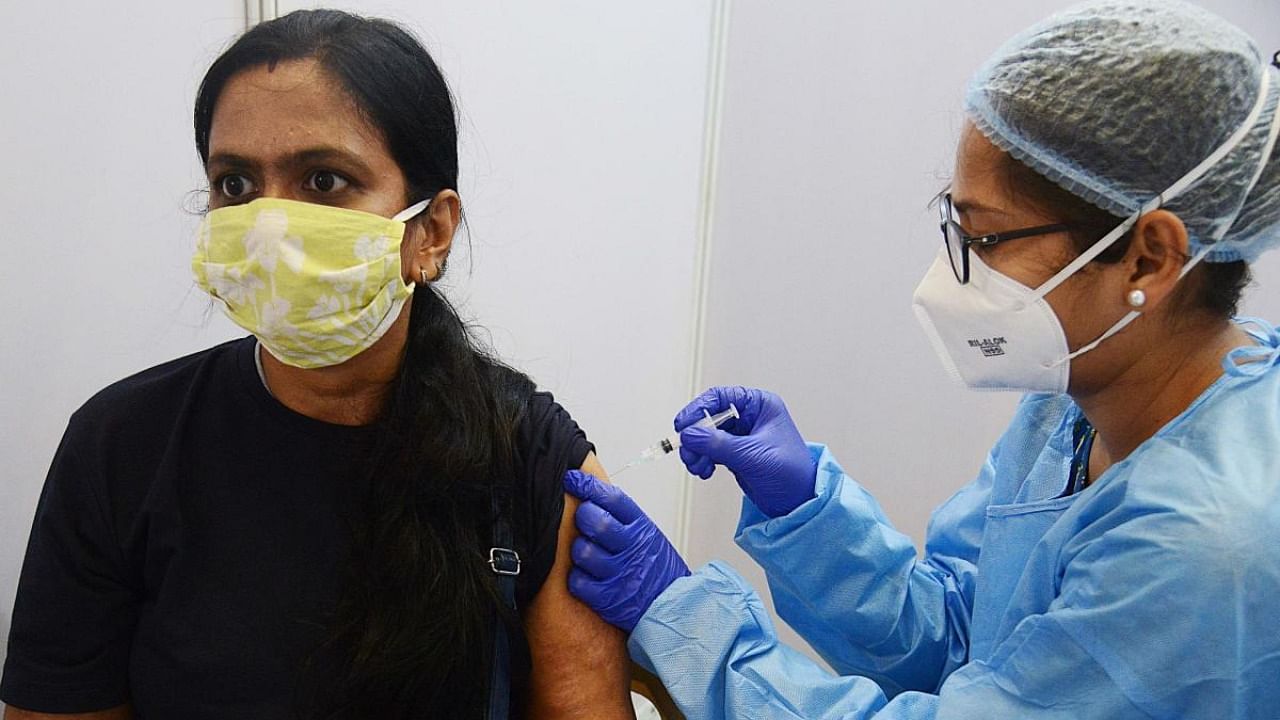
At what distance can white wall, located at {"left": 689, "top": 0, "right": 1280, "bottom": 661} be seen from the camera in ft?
8.70

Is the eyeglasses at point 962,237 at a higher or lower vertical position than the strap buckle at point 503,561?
higher

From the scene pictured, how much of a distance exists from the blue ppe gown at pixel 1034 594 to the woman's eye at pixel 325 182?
2.10 feet

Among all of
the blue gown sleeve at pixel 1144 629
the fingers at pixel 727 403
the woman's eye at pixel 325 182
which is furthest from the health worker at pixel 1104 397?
the woman's eye at pixel 325 182

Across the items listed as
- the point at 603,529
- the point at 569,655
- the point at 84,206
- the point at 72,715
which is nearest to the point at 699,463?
the point at 603,529

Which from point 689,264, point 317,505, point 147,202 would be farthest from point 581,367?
point 317,505

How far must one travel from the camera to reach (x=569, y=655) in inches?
54.7

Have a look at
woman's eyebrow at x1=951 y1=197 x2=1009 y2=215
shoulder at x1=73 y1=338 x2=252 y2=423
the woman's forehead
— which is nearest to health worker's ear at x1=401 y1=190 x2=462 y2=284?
the woman's forehead

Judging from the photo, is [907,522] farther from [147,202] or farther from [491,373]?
[147,202]

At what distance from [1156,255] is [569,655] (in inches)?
33.1

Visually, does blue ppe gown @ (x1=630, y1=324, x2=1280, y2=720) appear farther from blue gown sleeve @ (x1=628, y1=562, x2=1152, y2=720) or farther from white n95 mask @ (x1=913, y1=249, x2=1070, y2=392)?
white n95 mask @ (x1=913, y1=249, x2=1070, y2=392)

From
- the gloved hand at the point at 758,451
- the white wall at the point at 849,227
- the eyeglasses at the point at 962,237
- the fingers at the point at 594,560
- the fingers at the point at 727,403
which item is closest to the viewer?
the eyeglasses at the point at 962,237

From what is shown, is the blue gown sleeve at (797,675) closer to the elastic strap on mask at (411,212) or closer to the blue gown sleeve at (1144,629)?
the blue gown sleeve at (1144,629)

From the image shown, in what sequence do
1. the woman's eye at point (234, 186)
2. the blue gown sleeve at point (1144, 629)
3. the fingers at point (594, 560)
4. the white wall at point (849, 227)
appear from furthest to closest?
the white wall at point (849, 227), the fingers at point (594, 560), the woman's eye at point (234, 186), the blue gown sleeve at point (1144, 629)

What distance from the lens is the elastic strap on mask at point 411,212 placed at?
128cm
